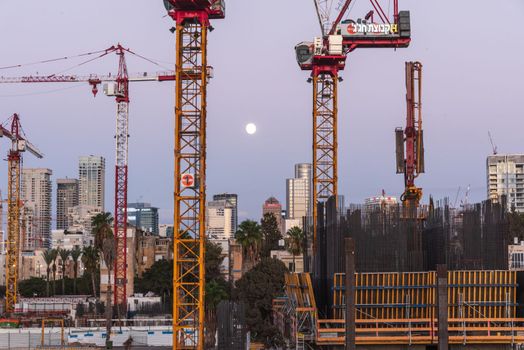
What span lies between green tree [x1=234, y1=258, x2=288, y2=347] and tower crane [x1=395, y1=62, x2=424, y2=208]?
2036 cm

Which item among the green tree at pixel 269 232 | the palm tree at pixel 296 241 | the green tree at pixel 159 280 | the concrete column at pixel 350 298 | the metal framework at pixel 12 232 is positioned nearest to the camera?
the concrete column at pixel 350 298

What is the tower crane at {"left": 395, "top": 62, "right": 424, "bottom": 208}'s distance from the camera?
3324 inches

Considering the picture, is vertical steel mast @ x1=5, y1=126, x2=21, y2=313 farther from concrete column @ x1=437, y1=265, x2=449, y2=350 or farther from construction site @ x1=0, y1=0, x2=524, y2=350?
concrete column @ x1=437, y1=265, x2=449, y2=350

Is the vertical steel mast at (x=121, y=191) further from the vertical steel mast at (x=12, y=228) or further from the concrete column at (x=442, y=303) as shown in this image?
the concrete column at (x=442, y=303)

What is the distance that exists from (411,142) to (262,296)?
84.0 ft

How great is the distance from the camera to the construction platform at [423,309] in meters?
57.1

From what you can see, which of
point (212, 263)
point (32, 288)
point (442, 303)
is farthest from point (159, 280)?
point (442, 303)

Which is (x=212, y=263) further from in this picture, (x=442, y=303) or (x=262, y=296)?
(x=442, y=303)

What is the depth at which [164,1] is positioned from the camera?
225ft

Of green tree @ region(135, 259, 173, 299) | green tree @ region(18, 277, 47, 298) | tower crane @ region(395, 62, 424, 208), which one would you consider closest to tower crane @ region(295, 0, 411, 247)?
tower crane @ region(395, 62, 424, 208)

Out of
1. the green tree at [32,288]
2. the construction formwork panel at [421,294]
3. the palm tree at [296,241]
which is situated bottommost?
the green tree at [32,288]

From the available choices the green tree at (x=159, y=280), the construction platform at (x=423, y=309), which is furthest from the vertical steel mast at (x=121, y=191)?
the construction platform at (x=423, y=309)

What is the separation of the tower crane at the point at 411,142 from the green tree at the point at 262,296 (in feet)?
66.8

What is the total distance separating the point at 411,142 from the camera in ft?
285
